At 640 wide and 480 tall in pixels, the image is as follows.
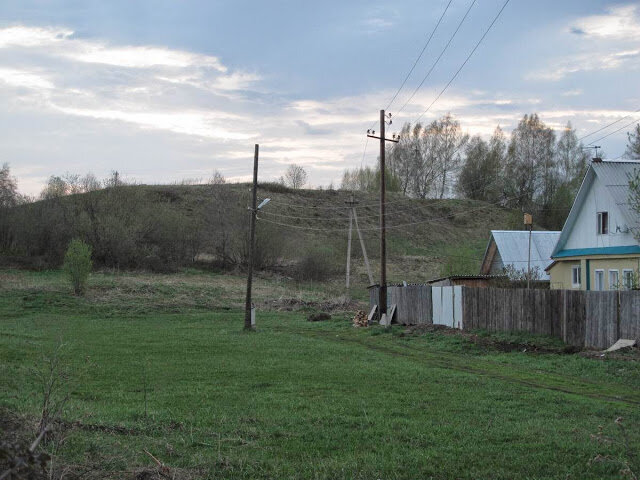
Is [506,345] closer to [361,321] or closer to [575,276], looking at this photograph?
[361,321]

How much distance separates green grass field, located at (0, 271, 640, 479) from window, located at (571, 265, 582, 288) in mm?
10440

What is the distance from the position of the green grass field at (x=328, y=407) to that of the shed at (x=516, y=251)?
64.3 ft

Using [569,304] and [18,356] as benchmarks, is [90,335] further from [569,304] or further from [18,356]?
[569,304]

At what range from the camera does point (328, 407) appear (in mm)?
10406

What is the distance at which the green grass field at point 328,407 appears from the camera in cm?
707

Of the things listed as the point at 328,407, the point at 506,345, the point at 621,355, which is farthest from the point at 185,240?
the point at 328,407

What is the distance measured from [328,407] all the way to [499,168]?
7857 centimetres

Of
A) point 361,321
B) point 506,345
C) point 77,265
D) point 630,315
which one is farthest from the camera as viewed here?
point 77,265

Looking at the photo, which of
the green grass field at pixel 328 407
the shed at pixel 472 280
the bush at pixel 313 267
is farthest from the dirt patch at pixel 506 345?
the bush at pixel 313 267

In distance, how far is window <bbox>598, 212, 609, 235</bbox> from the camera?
94.0ft

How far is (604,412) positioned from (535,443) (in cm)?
303

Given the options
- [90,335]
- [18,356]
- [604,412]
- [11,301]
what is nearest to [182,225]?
[11,301]

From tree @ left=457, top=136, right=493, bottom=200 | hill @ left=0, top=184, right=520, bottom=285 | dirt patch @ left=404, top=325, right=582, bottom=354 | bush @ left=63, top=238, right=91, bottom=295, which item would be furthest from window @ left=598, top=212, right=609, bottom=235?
tree @ left=457, top=136, right=493, bottom=200

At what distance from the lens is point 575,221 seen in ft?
101
